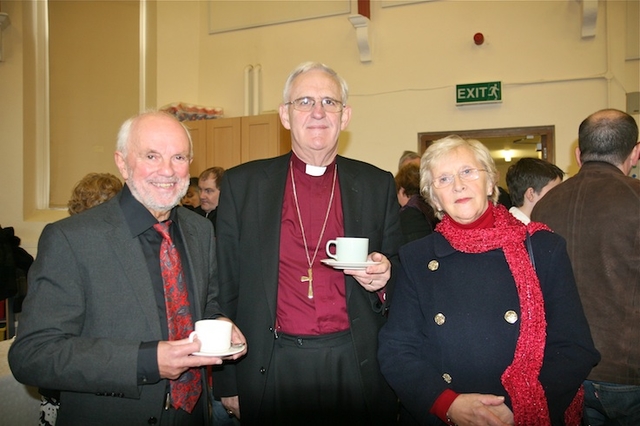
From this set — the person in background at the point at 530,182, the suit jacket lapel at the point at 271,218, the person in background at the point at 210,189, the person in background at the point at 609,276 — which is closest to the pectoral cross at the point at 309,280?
the suit jacket lapel at the point at 271,218

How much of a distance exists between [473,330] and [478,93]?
519 cm

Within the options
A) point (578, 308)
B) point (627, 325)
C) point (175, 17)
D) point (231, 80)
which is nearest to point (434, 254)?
point (578, 308)

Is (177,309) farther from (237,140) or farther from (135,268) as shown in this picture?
(237,140)

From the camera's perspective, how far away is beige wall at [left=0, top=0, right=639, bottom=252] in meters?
6.03

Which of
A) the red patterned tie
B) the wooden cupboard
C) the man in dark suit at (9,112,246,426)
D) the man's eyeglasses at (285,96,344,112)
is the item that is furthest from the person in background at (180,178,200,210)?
the red patterned tie

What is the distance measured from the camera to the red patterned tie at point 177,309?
1.64m

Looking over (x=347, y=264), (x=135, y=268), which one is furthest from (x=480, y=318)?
(x=135, y=268)

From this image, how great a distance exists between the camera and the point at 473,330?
67.6 inches

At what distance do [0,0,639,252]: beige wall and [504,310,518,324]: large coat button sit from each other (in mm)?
5053

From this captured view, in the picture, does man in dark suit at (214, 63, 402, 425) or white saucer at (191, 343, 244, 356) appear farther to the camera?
man in dark suit at (214, 63, 402, 425)

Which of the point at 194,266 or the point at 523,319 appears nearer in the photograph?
the point at 523,319

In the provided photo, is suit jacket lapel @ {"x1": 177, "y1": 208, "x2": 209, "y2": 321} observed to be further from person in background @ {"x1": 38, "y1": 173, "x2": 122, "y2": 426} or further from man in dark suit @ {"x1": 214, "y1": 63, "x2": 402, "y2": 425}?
person in background @ {"x1": 38, "y1": 173, "x2": 122, "y2": 426}

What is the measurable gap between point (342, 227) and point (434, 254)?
0.42m

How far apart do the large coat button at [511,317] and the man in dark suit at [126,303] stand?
905 mm
